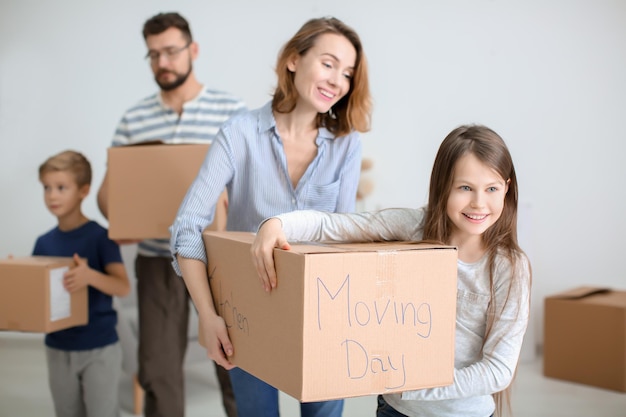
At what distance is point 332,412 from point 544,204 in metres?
2.31

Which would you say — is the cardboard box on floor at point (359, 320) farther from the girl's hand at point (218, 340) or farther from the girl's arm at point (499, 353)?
the girl's hand at point (218, 340)

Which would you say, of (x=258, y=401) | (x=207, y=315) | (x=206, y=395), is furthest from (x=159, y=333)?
(x=207, y=315)

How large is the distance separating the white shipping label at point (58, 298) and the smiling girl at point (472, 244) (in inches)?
43.5

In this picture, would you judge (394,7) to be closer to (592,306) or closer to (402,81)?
(402,81)

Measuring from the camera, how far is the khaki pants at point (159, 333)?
2357 mm

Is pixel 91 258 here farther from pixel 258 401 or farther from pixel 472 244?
pixel 472 244

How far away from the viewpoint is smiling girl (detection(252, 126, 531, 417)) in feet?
4.08

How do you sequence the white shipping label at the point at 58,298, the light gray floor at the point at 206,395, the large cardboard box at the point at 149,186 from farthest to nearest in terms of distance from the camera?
the light gray floor at the point at 206,395 < the white shipping label at the point at 58,298 < the large cardboard box at the point at 149,186

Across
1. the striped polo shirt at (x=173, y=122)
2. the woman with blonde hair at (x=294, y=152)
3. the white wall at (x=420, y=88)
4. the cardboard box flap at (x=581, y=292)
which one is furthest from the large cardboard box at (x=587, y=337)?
the woman with blonde hair at (x=294, y=152)

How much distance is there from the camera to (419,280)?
3.72 ft

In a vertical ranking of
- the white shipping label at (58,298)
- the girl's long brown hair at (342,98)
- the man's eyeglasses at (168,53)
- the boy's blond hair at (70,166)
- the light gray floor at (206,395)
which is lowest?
the light gray floor at (206,395)

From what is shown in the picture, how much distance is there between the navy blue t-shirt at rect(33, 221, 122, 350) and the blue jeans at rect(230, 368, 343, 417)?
32.4 inches

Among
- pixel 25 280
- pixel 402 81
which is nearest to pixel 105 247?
pixel 25 280

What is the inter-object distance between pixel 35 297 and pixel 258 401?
36.3 inches
